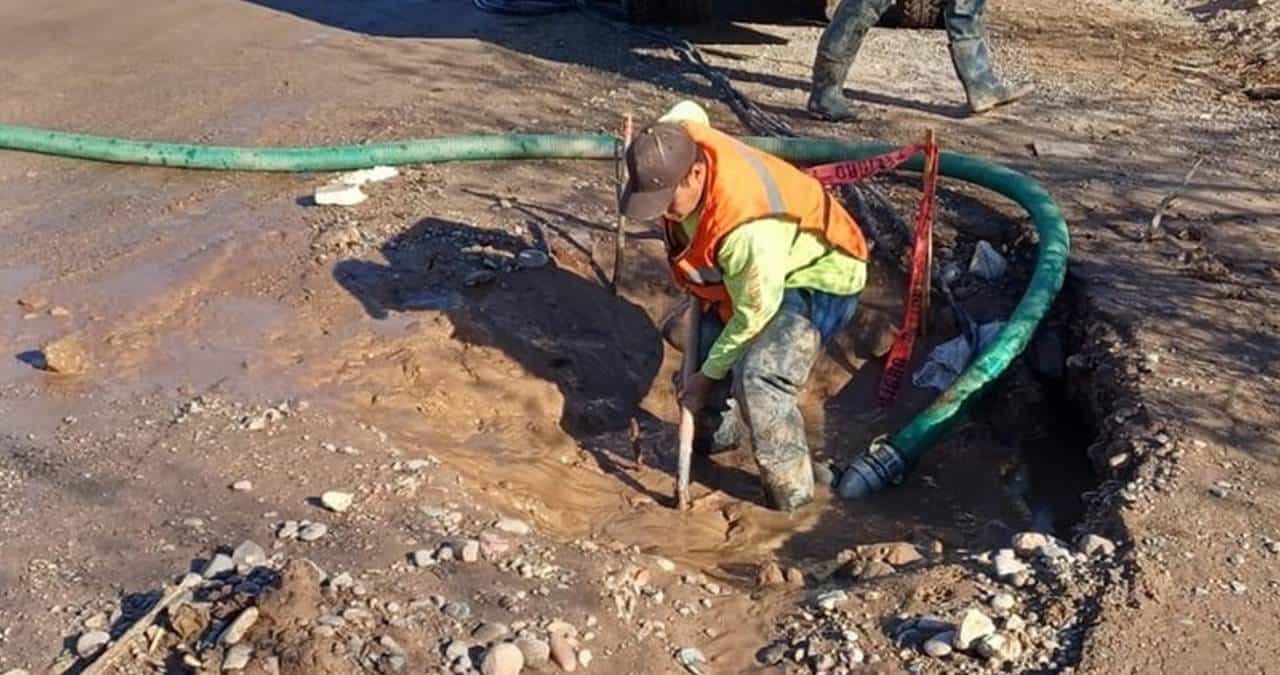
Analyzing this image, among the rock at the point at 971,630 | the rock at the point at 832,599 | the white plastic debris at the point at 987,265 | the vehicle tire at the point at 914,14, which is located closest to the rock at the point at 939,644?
the rock at the point at 971,630

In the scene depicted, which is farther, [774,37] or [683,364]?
[774,37]

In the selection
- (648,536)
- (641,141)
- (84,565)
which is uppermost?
(641,141)

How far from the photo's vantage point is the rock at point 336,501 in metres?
4.68

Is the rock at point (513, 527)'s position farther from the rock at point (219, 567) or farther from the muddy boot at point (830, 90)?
the muddy boot at point (830, 90)

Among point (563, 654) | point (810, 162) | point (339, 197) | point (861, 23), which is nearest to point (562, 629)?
point (563, 654)

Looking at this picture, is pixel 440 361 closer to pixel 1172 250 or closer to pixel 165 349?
pixel 165 349

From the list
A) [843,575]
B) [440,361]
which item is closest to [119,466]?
[440,361]

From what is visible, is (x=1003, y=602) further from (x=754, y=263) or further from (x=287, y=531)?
(x=287, y=531)

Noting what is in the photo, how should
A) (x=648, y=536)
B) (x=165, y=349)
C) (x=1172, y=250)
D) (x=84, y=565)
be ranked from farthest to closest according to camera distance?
(x=1172, y=250), (x=165, y=349), (x=648, y=536), (x=84, y=565)

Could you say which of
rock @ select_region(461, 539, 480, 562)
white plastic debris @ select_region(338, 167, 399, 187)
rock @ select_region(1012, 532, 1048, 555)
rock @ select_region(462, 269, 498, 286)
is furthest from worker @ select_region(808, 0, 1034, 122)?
rock @ select_region(461, 539, 480, 562)

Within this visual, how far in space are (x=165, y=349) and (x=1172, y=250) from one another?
423 cm

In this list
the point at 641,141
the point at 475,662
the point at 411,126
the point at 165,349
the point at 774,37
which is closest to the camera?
the point at 475,662

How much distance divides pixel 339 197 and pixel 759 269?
277 cm

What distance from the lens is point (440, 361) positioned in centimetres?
606
